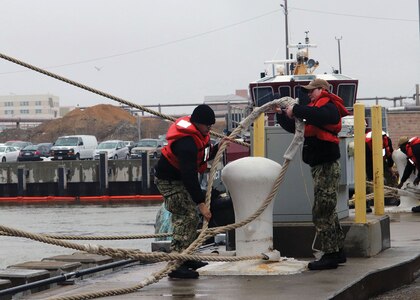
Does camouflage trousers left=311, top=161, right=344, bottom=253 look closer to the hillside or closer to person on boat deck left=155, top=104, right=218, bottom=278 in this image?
person on boat deck left=155, top=104, right=218, bottom=278

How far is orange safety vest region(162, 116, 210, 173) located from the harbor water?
12126 millimetres

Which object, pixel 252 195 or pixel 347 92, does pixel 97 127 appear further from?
pixel 252 195

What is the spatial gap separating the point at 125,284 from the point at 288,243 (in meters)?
2.18

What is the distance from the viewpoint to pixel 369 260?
1009 cm

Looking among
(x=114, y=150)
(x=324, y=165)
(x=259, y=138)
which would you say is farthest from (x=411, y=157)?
(x=114, y=150)

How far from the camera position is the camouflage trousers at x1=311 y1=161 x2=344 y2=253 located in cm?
936

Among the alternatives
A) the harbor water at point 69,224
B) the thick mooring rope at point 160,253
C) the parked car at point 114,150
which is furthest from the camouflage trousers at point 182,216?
the parked car at point 114,150

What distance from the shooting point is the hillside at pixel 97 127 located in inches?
3706

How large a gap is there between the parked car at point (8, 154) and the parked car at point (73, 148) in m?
2.84

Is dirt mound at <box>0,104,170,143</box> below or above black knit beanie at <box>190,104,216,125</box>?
above

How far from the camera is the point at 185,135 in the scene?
29.0 ft

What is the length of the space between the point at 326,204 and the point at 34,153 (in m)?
55.7

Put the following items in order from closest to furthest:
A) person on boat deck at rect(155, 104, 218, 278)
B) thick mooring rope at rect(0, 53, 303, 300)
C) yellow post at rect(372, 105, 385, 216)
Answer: thick mooring rope at rect(0, 53, 303, 300), person on boat deck at rect(155, 104, 218, 278), yellow post at rect(372, 105, 385, 216)

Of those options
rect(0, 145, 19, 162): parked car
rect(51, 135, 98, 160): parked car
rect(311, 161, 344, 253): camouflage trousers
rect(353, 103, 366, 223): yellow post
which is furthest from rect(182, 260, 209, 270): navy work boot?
rect(0, 145, 19, 162): parked car
